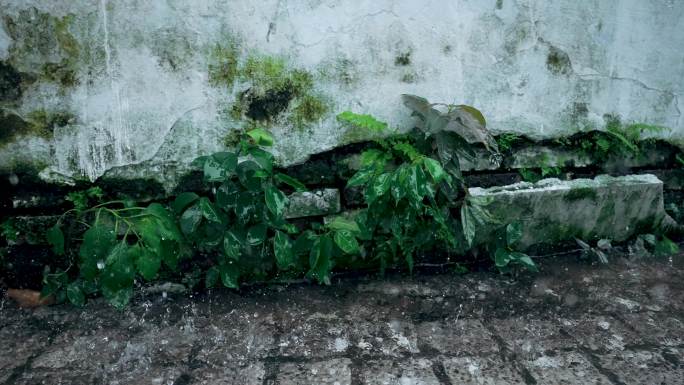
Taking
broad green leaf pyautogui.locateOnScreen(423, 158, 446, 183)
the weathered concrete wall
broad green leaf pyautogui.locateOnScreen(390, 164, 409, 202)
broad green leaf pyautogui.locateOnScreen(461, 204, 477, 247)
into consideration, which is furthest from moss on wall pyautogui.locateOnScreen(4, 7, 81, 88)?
broad green leaf pyautogui.locateOnScreen(461, 204, 477, 247)

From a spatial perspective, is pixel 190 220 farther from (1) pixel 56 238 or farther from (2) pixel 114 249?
(1) pixel 56 238

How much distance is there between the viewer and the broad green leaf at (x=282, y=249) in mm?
2303

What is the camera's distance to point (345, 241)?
2.30 metres

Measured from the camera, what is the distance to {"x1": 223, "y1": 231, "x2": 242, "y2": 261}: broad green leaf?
2.27 meters

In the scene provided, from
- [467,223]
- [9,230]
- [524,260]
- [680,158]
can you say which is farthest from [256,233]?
[680,158]

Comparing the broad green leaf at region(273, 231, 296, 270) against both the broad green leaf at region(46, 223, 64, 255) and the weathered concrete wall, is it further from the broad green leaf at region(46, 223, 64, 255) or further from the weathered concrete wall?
the broad green leaf at region(46, 223, 64, 255)

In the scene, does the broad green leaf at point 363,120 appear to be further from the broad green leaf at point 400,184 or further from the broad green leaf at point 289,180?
the broad green leaf at point 289,180

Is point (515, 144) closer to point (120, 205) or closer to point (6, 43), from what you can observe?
point (120, 205)

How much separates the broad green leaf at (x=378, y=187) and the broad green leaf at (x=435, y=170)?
180mm

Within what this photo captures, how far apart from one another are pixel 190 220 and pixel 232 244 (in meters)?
0.21

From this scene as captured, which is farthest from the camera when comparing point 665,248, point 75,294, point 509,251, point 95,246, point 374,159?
point 665,248

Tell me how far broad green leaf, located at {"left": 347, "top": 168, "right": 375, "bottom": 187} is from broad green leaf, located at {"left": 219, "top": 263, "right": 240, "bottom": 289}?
669 millimetres

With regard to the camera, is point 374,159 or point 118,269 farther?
point 374,159

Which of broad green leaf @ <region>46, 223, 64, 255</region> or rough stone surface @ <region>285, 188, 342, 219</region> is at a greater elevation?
rough stone surface @ <region>285, 188, 342, 219</region>
